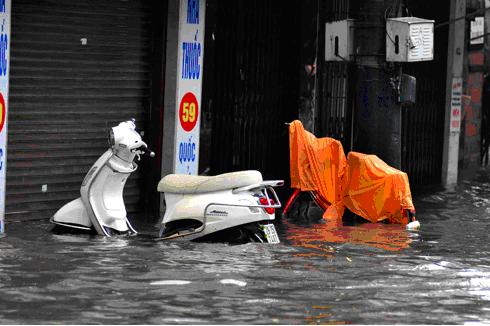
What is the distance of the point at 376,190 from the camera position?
53.4ft

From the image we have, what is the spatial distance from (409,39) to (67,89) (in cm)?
427

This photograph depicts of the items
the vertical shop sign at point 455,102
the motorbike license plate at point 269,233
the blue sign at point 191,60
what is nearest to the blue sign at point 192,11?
the blue sign at point 191,60

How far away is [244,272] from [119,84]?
16.8 ft

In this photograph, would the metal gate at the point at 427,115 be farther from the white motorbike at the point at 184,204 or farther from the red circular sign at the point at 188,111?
the white motorbike at the point at 184,204

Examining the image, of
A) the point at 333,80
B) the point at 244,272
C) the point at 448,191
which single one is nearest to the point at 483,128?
the point at 448,191

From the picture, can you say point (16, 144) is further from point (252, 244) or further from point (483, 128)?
point (483, 128)

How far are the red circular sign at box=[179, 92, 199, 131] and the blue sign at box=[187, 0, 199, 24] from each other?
2.98ft

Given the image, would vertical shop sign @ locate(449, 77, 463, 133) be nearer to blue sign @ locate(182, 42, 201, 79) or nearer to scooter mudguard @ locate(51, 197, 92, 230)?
blue sign @ locate(182, 42, 201, 79)

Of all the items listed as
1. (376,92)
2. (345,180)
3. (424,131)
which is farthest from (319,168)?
(424,131)

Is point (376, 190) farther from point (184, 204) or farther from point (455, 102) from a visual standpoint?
point (455, 102)

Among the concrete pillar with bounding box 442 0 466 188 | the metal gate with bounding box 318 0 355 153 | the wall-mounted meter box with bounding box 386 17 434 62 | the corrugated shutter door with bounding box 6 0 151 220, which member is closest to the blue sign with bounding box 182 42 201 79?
the corrugated shutter door with bounding box 6 0 151 220

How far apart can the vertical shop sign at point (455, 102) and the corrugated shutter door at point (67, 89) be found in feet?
25.8

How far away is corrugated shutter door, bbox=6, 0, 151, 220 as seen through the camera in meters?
14.6

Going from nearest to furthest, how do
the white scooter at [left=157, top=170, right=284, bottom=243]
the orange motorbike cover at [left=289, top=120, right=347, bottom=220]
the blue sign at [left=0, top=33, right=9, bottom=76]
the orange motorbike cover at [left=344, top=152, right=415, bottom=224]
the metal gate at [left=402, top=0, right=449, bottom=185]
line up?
the white scooter at [left=157, top=170, right=284, bottom=243]
the blue sign at [left=0, top=33, right=9, bottom=76]
the orange motorbike cover at [left=344, top=152, right=415, bottom=224]
the orange motorbike cover at [left=289, top=120, right=347, bottom=220]
the metal gate at [left=402, top=0, right=449, bottom=185]
